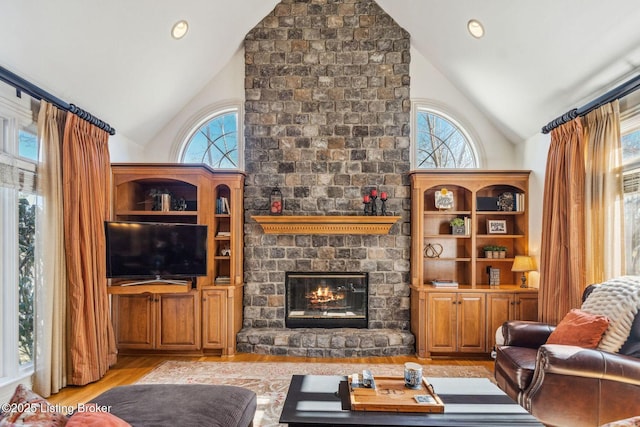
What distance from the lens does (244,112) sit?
15.3ft

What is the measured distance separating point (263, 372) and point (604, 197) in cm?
334

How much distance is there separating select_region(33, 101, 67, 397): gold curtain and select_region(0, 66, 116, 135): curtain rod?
67 millimetres

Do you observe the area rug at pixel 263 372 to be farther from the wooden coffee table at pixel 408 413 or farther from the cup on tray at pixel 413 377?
the cup on tray at pixel 413 377

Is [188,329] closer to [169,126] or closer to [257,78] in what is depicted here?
[169,126]

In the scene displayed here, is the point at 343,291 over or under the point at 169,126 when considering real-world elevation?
under

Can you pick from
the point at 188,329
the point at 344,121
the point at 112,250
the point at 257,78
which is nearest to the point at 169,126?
the point at 257,78

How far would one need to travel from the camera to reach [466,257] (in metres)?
4.52

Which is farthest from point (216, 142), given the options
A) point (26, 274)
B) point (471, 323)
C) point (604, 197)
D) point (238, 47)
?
point (604, 197)

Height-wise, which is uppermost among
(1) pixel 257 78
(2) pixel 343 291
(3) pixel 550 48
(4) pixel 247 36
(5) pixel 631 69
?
(4) pixel 247 36

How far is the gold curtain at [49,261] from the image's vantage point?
117 inches

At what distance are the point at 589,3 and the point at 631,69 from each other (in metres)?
0.66

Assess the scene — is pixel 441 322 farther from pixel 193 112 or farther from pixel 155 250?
pixel 193 112

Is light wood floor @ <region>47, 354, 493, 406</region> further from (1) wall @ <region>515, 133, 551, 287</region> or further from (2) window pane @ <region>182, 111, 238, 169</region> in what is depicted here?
(2) window pane @ <region>182, 111, 238, 169</region>

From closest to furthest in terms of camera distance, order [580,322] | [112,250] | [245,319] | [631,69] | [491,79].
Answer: [580,322] < [631,69] < [112,250] < [491,79] < [245,319]
